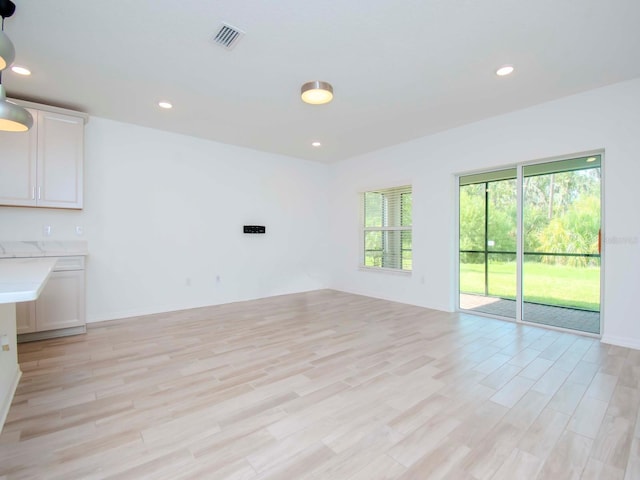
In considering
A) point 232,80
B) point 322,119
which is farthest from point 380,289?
point 232,80

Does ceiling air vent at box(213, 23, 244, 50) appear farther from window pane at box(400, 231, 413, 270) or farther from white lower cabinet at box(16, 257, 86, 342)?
window pane at box(400, 231, 413, 270)

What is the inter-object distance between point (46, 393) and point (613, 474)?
3.48m

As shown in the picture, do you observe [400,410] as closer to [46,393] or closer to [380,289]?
[46,393]

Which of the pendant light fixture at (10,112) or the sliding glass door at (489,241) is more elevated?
the pendant light fixture at (10,112)

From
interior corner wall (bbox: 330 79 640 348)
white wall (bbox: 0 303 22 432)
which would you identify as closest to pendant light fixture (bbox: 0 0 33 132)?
white wall (bbox: 0 303 22 432)

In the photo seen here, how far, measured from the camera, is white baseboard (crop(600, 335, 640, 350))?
3106 millimetres

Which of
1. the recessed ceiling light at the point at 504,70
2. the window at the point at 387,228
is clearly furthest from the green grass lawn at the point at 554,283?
the recessed ceiling light at the point at 504,70

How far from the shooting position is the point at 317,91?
3.07 metres

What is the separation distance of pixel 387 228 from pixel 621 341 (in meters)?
3.40

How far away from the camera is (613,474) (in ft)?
4.86

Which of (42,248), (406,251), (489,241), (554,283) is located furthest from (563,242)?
(42,248)

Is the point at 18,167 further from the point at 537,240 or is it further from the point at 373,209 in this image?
the point at 537,240

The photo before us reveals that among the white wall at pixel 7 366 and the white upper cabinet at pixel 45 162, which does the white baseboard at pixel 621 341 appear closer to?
the white wall at pixel 7 366

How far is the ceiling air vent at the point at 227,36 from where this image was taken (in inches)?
92.1
